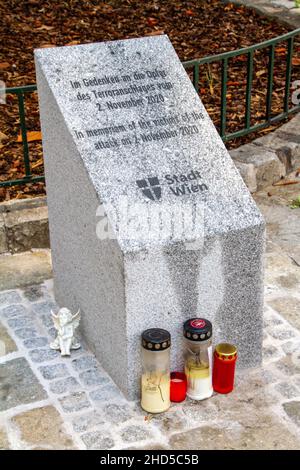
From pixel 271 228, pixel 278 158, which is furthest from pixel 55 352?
pixel 278 158

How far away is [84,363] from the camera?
454cm

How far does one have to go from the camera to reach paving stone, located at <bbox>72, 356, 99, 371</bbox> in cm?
450

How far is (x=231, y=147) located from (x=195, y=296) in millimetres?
3123

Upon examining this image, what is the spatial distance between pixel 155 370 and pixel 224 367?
398mm

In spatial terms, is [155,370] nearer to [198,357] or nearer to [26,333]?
[198,357]

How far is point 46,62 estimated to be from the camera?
4434 millimetres

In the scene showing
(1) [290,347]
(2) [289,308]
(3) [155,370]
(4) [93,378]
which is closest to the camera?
(3) [155,370]

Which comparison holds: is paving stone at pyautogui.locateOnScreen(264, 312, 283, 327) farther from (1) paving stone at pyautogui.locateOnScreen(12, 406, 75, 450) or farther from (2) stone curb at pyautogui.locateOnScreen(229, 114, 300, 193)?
(2) stone curb at pyautogui.locateOnScreen(229, 114, 300, 193)

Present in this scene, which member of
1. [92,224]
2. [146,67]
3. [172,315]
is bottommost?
[172,315]

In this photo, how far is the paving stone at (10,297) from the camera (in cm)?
518

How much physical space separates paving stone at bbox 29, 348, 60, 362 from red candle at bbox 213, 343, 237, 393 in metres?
0.98

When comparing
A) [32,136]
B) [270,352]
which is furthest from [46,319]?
[32,136]

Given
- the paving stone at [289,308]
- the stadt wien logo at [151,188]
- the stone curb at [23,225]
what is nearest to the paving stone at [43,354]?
the stadt wien logo at [151,188]
